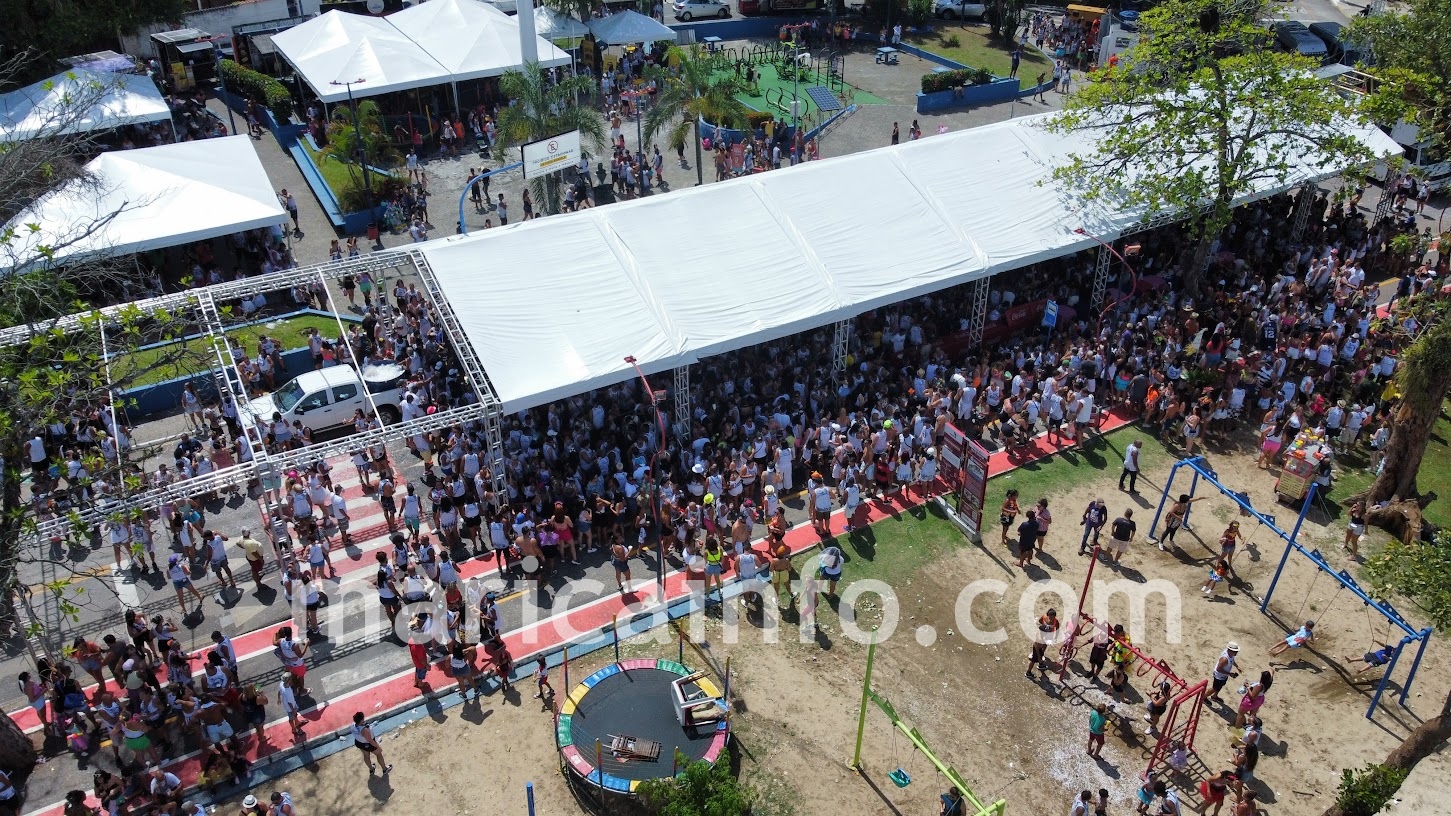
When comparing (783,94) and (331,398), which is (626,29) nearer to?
(783,94)

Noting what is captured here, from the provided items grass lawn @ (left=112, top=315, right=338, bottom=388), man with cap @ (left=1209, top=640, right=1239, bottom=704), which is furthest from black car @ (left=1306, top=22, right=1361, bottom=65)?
grass lawn @ (left=112, top=315, right=338, bottom=388)

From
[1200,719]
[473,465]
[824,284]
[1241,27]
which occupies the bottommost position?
[1200,719]

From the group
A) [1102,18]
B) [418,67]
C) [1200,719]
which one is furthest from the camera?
[1102,18]

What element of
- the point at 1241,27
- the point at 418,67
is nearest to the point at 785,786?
the point at 1241,27

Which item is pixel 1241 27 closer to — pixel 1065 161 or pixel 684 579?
pixel 1065 161

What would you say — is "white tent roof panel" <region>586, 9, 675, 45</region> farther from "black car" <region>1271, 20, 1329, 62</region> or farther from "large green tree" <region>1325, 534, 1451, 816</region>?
"large green tree" <region>1325, 534, 1451, 816</region>

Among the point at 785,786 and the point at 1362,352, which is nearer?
the point at 785,786
